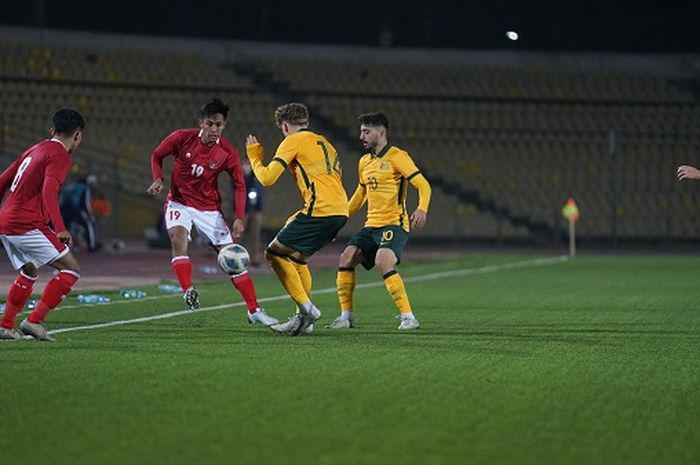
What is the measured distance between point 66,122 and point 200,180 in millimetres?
2103

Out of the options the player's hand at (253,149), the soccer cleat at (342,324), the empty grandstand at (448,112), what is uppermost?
the empty grandstand at (448,112)

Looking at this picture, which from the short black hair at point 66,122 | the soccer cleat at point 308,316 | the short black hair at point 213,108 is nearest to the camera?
the short black hair at point 66,122

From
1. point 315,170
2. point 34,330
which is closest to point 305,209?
point 315,170

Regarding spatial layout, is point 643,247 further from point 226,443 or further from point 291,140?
point 226,443

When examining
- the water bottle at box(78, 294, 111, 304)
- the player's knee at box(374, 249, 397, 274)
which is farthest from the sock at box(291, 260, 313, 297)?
the water bottle at box(78, 294, 111, 304)

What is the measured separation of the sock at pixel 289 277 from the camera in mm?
10805

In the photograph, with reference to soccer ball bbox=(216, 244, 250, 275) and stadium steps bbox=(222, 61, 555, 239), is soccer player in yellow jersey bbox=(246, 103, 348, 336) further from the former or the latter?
stadium steps bbox=(222, 61, 555, 239)

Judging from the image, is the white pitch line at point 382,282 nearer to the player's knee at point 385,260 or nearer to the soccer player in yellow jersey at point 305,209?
the soccer player in yellow jersey at point 305,209

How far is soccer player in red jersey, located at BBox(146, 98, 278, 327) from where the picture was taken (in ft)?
37.9

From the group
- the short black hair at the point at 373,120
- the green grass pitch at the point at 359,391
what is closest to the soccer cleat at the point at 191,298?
the green grass pitch at the point at 359,391

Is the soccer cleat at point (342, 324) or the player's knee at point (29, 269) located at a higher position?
the player's knee at point (29, 269)

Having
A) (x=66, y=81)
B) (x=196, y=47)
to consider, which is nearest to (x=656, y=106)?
(x=196, y=47)

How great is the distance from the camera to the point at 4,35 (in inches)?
1421

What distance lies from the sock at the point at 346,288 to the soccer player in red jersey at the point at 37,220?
8.83 ft
